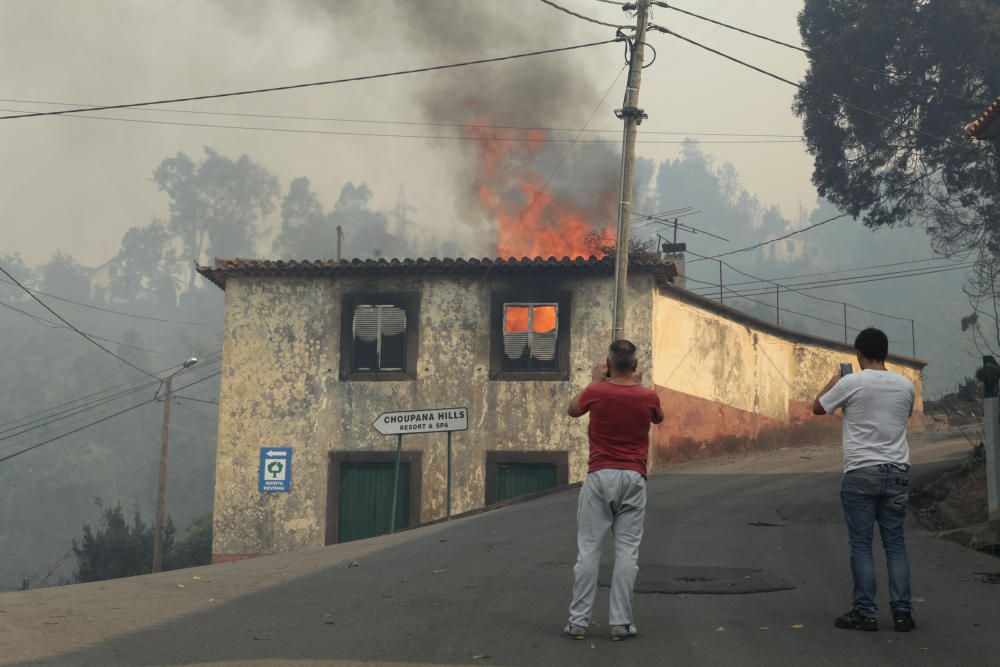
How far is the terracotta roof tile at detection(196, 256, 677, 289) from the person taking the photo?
2264cm

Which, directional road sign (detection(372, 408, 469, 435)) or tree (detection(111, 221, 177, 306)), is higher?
tree (detection(111, 221, 177, 306))

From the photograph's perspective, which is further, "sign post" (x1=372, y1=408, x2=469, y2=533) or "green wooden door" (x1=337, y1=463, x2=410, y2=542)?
"green wooden door" (x1=337, y1=463, x2=410, y2=542)

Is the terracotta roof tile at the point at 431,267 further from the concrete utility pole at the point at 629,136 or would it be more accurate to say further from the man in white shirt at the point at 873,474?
the man in white shirt at the point at 873,474

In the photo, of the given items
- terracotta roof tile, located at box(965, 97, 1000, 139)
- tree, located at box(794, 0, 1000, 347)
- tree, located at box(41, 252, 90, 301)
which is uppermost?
tree, located at box(41, 252, 90, 301)

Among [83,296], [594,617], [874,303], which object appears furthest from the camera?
[83,296]

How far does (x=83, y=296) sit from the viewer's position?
5325 inches

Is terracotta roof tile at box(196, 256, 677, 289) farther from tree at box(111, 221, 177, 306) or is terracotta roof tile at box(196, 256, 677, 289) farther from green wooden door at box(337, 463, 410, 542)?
tree at box(111, 221, 177, 306)

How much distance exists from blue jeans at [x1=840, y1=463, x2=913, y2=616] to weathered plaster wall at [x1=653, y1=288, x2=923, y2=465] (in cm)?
1637

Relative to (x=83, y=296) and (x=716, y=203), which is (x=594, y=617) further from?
(x=716, y=203)

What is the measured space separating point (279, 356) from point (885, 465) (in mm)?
18776

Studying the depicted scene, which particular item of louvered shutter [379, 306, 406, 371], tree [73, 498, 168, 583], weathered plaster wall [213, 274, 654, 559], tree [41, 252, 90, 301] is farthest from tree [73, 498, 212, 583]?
tree [41, 252, 90, 301]

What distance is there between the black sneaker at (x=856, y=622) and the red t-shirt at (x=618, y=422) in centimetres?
143

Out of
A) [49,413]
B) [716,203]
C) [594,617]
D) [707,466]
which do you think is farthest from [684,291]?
[716,203]

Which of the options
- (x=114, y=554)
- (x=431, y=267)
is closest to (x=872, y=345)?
(x=431, y=267)
